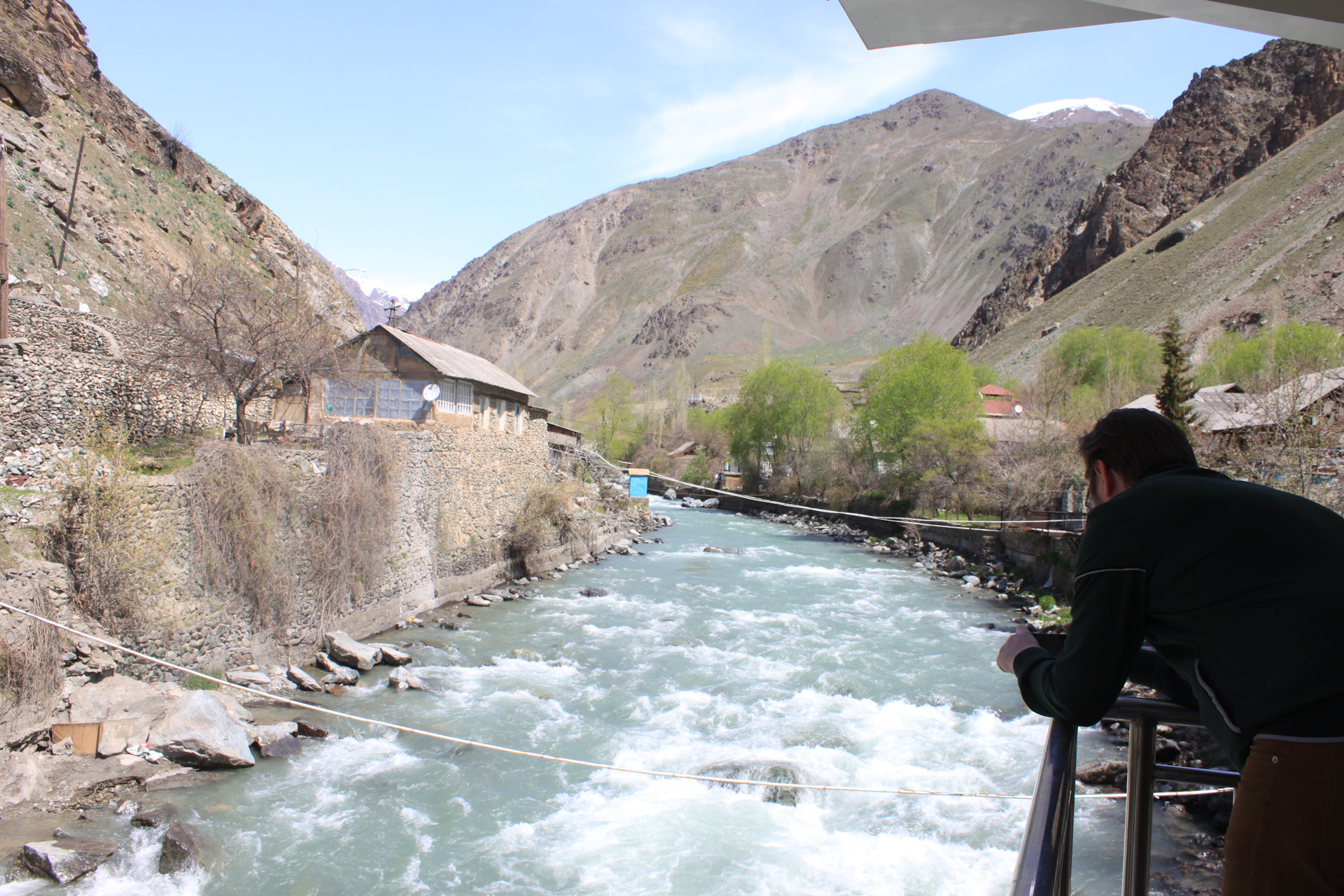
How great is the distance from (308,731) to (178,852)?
2642mm

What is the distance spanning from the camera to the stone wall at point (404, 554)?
9578 millimetres

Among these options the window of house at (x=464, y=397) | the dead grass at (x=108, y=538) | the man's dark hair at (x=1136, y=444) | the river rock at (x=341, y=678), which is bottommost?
the river rock at (x=341, y=678)

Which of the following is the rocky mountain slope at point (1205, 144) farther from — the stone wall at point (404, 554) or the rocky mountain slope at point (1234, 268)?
the stone wall at point (404, 554)

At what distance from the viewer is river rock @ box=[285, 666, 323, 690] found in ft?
34.0

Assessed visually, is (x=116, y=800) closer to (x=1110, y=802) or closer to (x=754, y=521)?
(x=1110, y=802)

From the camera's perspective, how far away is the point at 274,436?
52.9 ft

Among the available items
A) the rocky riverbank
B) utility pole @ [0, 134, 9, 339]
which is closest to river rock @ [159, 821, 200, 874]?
the rocky riverbank

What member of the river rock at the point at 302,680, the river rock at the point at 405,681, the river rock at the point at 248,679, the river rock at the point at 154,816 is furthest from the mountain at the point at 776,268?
the river rock at the point at 154,816

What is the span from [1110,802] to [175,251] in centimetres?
3200

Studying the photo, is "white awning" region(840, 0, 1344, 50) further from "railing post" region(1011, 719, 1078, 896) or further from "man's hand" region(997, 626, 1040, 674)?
"railing post" region(1011, 719, 1078, 896)

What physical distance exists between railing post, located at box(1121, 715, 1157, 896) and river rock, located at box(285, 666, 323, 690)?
10.8m

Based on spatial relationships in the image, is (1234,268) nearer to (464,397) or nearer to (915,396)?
(915,396)

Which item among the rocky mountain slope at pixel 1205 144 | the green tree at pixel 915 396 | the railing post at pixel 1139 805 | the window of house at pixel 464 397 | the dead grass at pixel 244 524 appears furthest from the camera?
the rocky mountain slope at pixel 1205 144

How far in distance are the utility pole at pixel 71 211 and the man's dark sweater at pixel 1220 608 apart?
2762 cm
